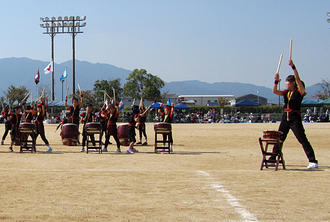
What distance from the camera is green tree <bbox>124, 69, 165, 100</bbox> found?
269ft

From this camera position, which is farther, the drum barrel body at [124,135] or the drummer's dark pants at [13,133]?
the drum barrel body at [124,135]

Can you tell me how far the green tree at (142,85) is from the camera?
8206 cm

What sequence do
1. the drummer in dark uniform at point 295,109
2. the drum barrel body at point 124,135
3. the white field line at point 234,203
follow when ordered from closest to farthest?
1. the white field line at point 234,203
2. the drummer in dark uniform at point 295,109
3. the drum barrel body at point 124,135

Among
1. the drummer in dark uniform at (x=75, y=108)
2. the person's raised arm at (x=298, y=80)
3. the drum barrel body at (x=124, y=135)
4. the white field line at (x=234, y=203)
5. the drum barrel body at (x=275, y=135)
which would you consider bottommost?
the white field line at (x=234, y=203)

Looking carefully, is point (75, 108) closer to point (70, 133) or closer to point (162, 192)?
point (70, 133)

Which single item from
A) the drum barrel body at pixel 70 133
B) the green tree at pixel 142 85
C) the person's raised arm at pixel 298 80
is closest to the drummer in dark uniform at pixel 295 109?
the person's raised arm at pixel 298 80

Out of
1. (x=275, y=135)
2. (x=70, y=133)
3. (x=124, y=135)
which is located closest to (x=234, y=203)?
(x=275, y=135)

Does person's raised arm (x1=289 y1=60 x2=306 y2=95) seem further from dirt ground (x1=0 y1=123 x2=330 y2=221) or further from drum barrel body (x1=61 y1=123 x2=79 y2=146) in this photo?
drum barrel body (x1=61 y1=123 x2=79 y2=146)

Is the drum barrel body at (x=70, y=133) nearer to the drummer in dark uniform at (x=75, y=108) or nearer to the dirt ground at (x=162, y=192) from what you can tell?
the drummer in dark uniform at (x=75, y=108)

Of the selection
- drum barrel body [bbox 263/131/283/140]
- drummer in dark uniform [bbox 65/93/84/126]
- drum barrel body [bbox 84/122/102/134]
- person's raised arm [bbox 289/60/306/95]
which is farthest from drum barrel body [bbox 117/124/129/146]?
person's raised arm [bbox 289/60/306/95]

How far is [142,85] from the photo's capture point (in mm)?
83812

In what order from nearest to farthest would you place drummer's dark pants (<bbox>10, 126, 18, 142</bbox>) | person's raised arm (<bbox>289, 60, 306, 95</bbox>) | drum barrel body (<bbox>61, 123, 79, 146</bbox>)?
person's raised arm (<bbox>289, 60, 306, 95</bbox>) → drummer's dark pants (<bbox>10, 126, 18, 142</bbox>) → drum barrel body (<bbox>61, 123, 79, 146</bbox>)

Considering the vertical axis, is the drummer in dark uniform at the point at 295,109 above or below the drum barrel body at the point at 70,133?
above

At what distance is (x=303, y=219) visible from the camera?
591cm
